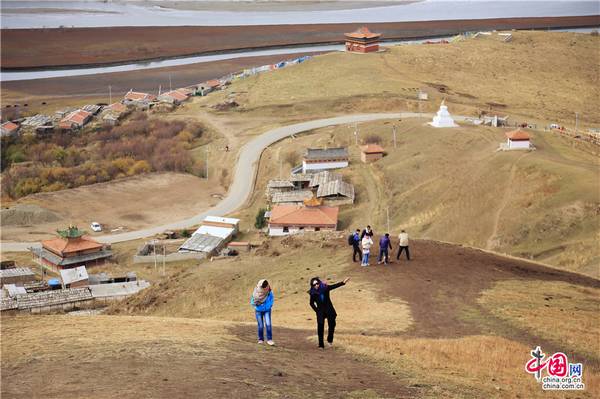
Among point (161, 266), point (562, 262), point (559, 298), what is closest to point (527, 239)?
point (562, 262)

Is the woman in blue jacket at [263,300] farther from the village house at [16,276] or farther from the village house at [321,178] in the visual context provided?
the village house at [321,178]

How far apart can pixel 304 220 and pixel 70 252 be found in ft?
41.1

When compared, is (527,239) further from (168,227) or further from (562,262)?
(168,227)

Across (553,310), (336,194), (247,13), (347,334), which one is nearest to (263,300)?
(347,334)

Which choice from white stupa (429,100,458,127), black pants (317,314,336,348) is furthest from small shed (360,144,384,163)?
black pants (317,314,336,348)

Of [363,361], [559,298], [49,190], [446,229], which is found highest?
[363,361]

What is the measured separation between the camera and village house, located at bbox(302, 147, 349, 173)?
5816cm

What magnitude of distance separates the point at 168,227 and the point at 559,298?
3354 cm

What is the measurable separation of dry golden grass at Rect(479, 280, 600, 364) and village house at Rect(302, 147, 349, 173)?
3488 centimetres

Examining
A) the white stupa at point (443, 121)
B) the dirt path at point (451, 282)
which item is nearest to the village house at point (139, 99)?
the white stupa at point (443, 121)

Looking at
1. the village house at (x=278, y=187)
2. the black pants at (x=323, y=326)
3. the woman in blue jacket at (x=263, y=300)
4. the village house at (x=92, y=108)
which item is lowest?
the village house at (x=92, y=108)

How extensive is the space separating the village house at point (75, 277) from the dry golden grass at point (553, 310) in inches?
901

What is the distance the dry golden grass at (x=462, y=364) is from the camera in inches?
545

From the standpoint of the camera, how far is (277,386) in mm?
12750
